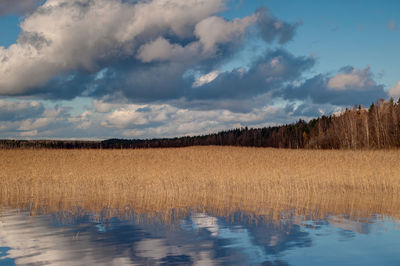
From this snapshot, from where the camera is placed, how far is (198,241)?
339 inches

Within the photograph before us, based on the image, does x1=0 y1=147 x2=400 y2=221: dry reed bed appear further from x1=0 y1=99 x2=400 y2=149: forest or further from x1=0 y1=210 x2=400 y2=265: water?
x1=0 y1=99 x2=400 y2=149: forest

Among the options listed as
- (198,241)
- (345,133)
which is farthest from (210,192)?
(345,133)

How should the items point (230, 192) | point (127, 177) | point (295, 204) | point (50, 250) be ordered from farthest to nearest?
point (127, 177) → point (230, 192) → point (295, 204) → point (50, 250)

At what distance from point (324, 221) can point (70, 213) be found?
7859 millimetres

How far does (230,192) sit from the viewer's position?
16969 millimetres

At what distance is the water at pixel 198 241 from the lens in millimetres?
7430

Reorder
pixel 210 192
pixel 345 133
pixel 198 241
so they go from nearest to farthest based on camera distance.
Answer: pixel 198 241
pixel 210 192
pixel 345 133

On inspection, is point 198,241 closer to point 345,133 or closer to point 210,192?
point 210,192

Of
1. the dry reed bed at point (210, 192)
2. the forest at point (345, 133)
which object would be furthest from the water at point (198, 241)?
the forest at point (345, 133)

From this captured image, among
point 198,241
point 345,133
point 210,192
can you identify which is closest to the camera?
point 198,241

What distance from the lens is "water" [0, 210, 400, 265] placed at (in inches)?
293

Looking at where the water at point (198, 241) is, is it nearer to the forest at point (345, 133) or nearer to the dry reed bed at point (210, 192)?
the dry reed bed at point (210, 192)

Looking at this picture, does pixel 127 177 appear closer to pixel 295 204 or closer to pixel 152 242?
pixel 295 204

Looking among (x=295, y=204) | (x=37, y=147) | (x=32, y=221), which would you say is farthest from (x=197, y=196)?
(x=37, y=147)
